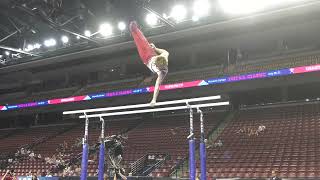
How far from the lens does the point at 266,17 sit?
52.6 ft

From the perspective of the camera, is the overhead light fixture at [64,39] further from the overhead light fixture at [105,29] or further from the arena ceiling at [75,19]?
the overhead light fixture at [105,29]

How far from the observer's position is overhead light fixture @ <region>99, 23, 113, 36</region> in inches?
610

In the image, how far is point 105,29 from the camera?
1567 cm

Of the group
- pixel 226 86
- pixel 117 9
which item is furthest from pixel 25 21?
pixel 226 86

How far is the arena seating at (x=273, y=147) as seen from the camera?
1264cm

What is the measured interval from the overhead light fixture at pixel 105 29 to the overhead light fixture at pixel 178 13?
9.08 feet

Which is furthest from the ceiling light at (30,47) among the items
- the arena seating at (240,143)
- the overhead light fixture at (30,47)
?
the arena seating at (240,143)

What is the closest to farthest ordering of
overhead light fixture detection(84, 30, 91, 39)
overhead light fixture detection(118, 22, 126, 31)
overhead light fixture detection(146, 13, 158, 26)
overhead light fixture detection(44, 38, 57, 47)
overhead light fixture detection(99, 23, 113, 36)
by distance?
overhead light fixture detection(146, 13, 158, 26) → overhead light fixture detection(118, 22, 126, 31) → overhead light fixture detection(99, 23, 113, 36) → overhead light fixture detection(84, 30, 91, 39) → overhead light fixture detection(44, 38, 57, 47)

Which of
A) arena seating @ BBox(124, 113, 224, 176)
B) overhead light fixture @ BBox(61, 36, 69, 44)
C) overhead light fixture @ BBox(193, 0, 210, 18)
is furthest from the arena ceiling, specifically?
arena seating @ BBox(124, 113, 224, 176)

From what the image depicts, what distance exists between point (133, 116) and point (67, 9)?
9.41 meters

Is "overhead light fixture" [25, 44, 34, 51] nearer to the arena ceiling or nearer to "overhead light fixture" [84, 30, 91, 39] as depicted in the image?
the arena ceiling

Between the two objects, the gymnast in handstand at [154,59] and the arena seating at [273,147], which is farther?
the arena seating at [273,147]

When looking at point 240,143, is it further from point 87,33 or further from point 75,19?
point 75,19

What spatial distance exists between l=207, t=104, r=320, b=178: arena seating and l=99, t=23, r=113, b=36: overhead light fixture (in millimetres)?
6890
